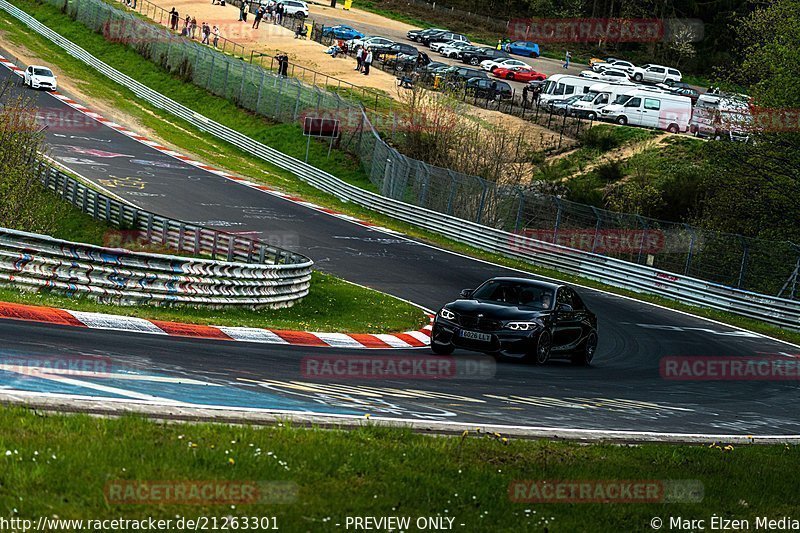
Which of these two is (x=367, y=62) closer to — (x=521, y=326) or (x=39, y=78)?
(x=39, y=78)

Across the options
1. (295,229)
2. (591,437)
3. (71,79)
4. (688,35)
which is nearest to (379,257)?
(295,229)

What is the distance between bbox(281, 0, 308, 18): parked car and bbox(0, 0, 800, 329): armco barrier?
128 ft

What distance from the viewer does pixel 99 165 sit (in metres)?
40.5

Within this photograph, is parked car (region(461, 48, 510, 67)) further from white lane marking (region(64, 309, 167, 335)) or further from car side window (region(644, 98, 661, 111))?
white lane marking (region(64, 309, 167, 335))

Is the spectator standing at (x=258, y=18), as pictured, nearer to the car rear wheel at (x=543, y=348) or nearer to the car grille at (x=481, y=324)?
the car rear wheel at (x=543, y=348)

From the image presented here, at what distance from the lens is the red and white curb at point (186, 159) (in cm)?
3778

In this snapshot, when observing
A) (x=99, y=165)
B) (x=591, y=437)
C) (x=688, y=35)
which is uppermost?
(x=688, y=35)

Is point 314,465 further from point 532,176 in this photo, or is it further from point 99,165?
point 532,176

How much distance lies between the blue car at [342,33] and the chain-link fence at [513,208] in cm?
2187

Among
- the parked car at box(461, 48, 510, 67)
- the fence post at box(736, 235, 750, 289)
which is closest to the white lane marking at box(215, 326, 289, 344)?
the fence post at box(736, 235, 750, 289)

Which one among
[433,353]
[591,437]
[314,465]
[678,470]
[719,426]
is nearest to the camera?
[314,465]

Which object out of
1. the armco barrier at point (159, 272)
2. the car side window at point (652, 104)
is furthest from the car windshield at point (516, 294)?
the car side window at point (652, 104)

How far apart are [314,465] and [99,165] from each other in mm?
35314

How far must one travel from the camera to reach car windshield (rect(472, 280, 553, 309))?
17516mm
